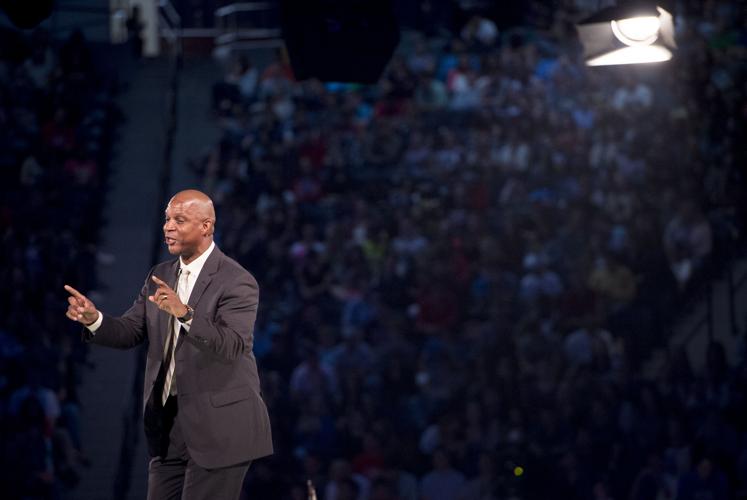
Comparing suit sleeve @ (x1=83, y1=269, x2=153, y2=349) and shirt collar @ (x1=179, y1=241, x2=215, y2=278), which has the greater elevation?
shirt collar @ (x1=179, y1=241, x2=215, y2=278)

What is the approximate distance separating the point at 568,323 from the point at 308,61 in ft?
13.8

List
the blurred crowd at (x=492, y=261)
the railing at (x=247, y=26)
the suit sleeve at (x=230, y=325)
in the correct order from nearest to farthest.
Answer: the suit sleeve at (x=230, y=325), the blurred crowd at (x=492, y=261), the railing at (x=247, y=26)

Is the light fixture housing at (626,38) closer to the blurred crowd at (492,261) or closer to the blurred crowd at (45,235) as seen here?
the blurred crowd at (492,261)

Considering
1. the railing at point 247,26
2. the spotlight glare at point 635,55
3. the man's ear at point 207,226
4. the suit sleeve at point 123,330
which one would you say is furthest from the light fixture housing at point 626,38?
the railing at point 247,26

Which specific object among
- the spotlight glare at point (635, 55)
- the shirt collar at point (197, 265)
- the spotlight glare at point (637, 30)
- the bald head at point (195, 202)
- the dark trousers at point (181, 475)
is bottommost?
the dark trousers at point (181, 475)

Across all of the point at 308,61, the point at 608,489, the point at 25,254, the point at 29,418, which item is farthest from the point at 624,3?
the point at 25,254

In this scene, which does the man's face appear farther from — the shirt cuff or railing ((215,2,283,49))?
railing ((215,2,283,49))

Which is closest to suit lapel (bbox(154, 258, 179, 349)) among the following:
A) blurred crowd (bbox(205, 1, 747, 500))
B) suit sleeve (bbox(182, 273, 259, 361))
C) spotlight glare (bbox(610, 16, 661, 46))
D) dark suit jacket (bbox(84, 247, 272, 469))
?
dark suit jacket (bbox(84, 247, 272, 469))

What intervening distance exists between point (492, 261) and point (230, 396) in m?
6.88

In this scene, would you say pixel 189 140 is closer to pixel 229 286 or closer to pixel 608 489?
pixel 608 489

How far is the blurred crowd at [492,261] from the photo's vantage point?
7906 mm

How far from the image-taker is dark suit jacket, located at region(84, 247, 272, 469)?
3.18m

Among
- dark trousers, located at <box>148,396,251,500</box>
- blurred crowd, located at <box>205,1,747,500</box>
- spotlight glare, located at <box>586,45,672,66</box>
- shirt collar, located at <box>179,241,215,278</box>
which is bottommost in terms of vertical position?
blurred crowd, located at <box>205,1,747,500</box>

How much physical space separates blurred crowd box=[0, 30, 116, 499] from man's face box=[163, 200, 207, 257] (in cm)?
524
